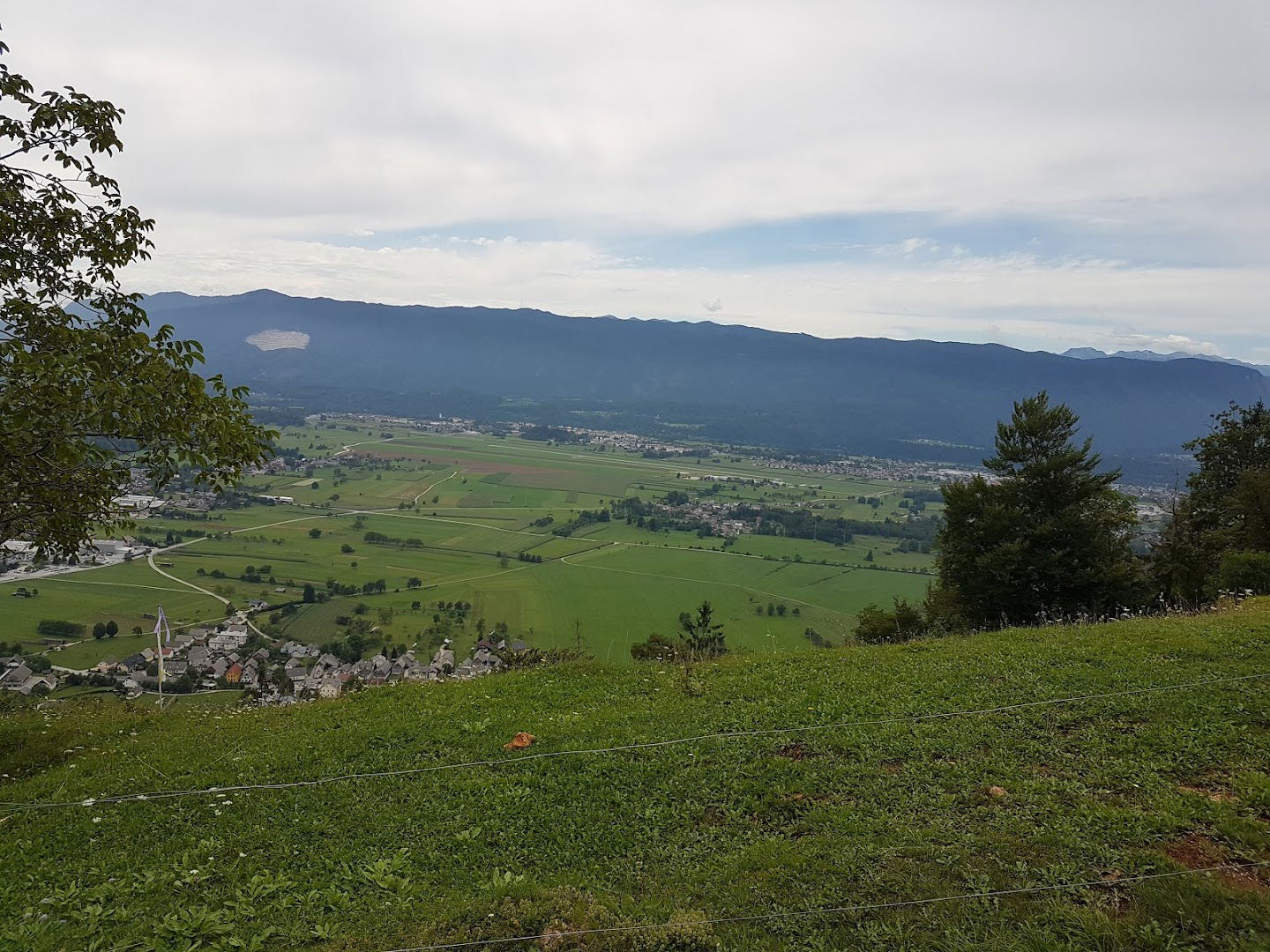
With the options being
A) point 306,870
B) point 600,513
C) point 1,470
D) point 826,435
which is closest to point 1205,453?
point 306,870

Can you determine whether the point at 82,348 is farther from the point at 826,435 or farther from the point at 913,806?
the point at 826,435

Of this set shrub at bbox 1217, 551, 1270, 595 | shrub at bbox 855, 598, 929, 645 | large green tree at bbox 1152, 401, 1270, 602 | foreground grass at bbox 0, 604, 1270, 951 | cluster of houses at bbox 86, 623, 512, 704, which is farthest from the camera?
large green tree at bbox 1152, 401, 1270, 602

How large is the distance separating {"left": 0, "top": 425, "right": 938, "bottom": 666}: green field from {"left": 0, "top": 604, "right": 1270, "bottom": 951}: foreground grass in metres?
5.51

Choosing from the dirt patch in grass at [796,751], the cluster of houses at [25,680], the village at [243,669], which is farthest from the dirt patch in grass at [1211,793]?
the cluster of houses at [25,680]

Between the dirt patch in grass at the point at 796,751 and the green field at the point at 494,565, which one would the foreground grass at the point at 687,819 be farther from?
the green field at the point at 494,565

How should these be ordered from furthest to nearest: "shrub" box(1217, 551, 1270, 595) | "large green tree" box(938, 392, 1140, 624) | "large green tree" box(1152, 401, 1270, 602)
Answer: "large green tree" box(1152, 401, 1270, 602), "large green tree" box(938, 392, 1140, 624), "shrub" box(1217, 551, 1270, 595)

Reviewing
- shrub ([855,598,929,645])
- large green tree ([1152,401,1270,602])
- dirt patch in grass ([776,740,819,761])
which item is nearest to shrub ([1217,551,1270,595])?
large green tree ([1152,401,1270,602])

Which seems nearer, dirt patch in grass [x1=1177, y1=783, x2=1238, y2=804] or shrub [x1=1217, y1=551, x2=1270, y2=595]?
dirt patch in grass [x1=1177, y1=783, x2=1238, y2=804]

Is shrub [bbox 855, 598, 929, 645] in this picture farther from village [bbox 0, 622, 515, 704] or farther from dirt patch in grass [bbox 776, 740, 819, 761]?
dirt patch in grass [bbox 776, 740, 819, 761]

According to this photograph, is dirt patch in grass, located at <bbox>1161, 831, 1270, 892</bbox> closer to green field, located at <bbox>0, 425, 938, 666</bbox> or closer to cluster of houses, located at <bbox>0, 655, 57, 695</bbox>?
green field, located at <bbox>0, 425, 938, 666</bbox>

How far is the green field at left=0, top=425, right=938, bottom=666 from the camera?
33.4 meters

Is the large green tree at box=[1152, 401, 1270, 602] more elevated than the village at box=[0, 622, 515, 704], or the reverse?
the large green tree at box=[1152, 401, 1270, 602]

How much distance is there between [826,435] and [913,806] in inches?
7044

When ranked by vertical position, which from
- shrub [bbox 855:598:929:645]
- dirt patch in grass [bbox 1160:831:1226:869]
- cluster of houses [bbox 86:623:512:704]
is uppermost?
dirt patch in grass [bbox 1160:831:1226:869]
